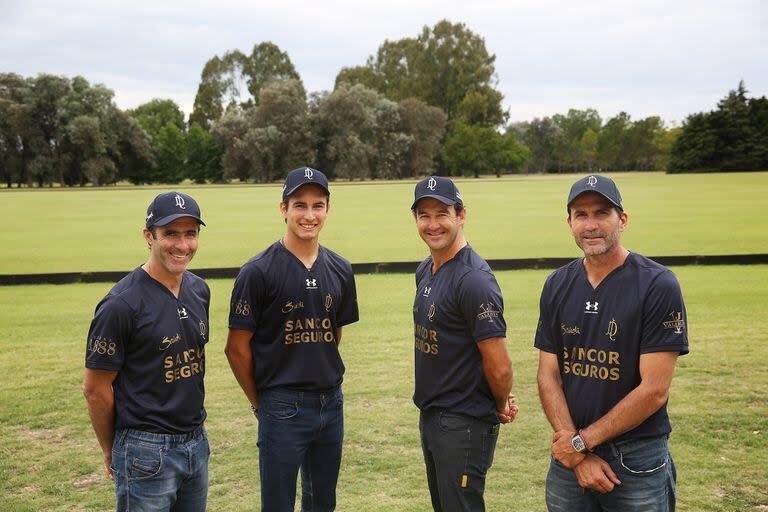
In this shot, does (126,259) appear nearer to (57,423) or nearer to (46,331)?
(46,331)

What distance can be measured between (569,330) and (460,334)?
54cm

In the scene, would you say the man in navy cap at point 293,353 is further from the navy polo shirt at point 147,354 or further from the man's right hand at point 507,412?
the man's right hand at point 507,412

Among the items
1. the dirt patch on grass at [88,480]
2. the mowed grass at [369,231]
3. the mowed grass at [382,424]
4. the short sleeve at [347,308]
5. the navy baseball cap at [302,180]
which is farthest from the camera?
the mowed grass at [369,231]

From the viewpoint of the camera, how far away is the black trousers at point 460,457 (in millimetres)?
3199

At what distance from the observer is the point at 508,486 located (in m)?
4.58

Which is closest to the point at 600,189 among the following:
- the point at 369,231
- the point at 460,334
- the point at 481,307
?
the point at 481,307

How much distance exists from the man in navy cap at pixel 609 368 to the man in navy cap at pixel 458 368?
290 mm

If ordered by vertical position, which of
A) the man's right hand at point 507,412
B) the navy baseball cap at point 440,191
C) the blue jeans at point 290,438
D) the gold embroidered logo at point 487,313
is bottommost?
the blue jeans at point 290,438

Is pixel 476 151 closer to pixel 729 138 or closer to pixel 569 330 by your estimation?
pixel 729 138

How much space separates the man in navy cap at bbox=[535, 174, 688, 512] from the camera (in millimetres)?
2828

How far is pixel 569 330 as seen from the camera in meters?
3.04

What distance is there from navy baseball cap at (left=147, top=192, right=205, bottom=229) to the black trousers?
1.57 m

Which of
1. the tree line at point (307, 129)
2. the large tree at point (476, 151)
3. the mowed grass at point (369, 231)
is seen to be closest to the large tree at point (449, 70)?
the tree line at point (307, 129)

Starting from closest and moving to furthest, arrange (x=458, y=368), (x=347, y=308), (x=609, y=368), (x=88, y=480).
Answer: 1. (x=609, y=368)
2. (x=458, y=368)
3. (x=347, y=308)
4. (x=88, y=480)
